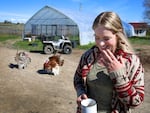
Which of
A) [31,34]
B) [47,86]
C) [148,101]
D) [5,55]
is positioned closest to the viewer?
[148,101]

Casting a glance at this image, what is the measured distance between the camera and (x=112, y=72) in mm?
A: 1937

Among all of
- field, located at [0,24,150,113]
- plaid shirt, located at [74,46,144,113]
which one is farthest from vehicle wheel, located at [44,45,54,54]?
plaid shirt, located at [74,46,144,113]

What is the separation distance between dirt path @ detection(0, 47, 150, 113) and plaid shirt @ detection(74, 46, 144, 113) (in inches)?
189

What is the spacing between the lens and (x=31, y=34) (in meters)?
27.0

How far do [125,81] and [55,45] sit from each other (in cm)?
1625

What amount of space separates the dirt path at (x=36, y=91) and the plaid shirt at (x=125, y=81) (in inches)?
189

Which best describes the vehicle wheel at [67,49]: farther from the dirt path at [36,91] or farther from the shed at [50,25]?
the shed at [50,25]

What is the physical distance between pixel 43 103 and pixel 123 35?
18.1 ft

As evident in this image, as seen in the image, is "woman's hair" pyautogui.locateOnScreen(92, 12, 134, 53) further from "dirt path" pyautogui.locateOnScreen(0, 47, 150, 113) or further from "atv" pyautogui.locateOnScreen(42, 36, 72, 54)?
"atv" pyautogui.locateOnScreen(42, 36, 72, 54)

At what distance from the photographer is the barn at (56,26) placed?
79.3ft

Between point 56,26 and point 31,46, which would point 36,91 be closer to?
point 31,46

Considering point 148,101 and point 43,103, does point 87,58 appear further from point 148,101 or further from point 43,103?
point 148,101

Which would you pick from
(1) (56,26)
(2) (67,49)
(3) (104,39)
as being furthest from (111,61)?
(1) (56,26)

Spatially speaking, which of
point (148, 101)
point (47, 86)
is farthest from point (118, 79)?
point (47, 86)
